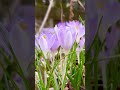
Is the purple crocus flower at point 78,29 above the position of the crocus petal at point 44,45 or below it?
above

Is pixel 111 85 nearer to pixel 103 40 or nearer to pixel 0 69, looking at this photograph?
pixel 103 40

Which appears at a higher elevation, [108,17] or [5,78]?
[108,17]

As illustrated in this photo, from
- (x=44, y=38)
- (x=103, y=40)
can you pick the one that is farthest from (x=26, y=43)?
(x=103, y=40)

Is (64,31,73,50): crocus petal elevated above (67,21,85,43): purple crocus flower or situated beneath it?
situated beneath

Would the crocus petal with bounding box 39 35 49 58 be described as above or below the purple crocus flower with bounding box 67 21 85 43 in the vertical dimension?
below

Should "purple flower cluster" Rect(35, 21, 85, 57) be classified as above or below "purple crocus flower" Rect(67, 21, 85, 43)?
below

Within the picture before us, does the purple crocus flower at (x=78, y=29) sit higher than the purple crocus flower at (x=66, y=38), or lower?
higher

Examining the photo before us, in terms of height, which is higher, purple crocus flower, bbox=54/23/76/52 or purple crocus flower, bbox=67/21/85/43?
purple crocus flower, bbox=67/21/85/43

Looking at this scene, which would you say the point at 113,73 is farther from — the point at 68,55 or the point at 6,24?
the point at 6,24

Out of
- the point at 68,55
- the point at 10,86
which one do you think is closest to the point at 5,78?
the point at 10,86
